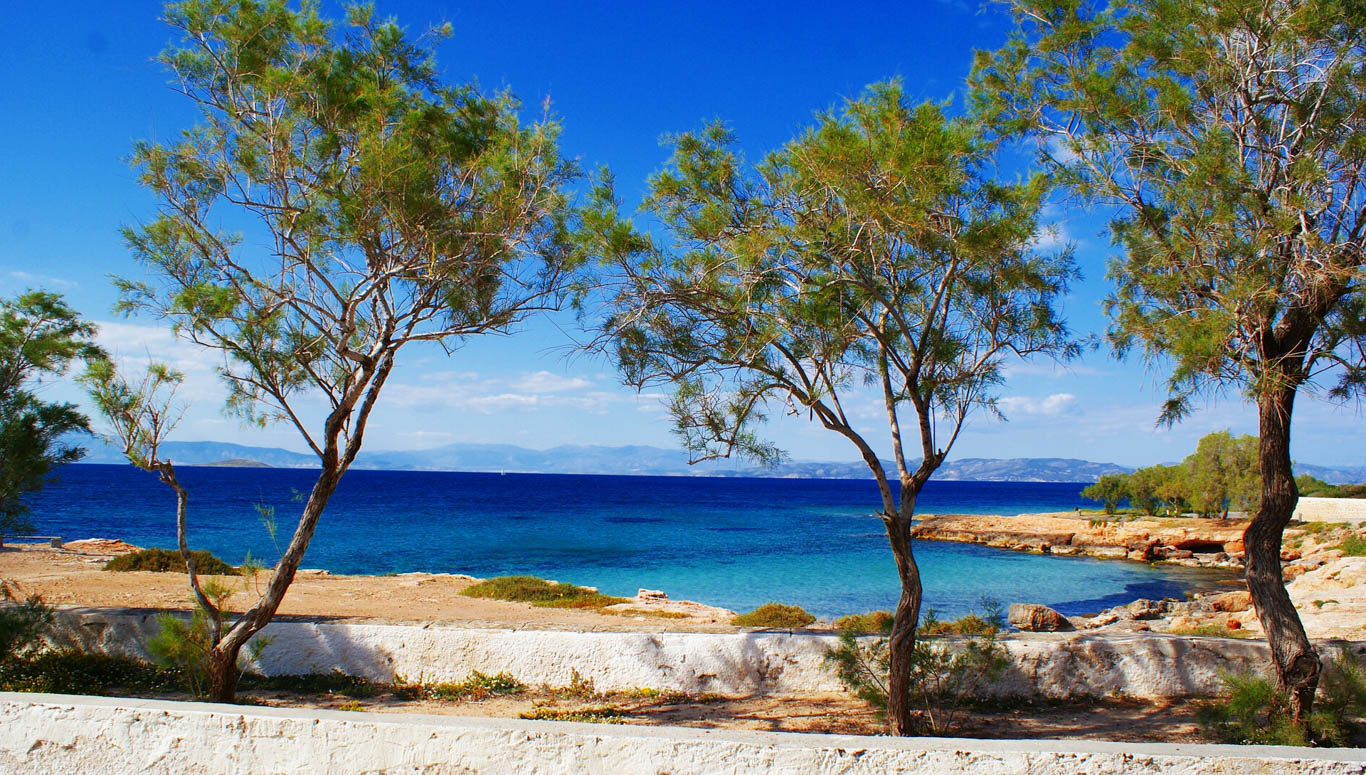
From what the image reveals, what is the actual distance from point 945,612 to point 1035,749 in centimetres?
1665

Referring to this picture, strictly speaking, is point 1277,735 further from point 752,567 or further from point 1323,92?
point 752,567

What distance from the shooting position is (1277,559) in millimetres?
5770

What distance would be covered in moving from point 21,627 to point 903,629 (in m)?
7.18

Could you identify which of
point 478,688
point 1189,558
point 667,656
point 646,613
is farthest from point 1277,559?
point 1189,558

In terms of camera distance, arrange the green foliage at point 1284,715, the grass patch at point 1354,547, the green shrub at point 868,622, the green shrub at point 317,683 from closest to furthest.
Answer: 1. the green foliage at point 1284,715
2. the green shrub at point 317,683
3. the green shrub at point 868,622
4. the grass patch at point 1354,547

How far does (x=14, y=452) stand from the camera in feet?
25.0

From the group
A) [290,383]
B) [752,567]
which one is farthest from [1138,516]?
[290,383]

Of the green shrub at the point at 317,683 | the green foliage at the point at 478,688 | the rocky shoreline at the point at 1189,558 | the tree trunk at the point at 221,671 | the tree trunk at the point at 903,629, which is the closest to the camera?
the tree trunk at the point at 903,629

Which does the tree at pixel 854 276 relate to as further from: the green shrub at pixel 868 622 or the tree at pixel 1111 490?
the tree at pixel 1111 490

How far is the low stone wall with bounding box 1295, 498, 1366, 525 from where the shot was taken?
30.0 metres

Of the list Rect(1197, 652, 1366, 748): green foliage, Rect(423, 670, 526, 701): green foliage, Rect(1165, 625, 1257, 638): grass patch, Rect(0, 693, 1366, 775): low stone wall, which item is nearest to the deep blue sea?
Rect(1165, 625, 1257, 638): grass patch

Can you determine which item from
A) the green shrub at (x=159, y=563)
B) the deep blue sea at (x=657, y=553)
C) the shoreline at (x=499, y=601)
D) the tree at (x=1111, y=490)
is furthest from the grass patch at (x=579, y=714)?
the tree at (x=1111, y=490)

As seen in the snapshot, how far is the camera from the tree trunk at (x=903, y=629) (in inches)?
228

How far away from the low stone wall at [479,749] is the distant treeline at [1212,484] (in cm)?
4074
